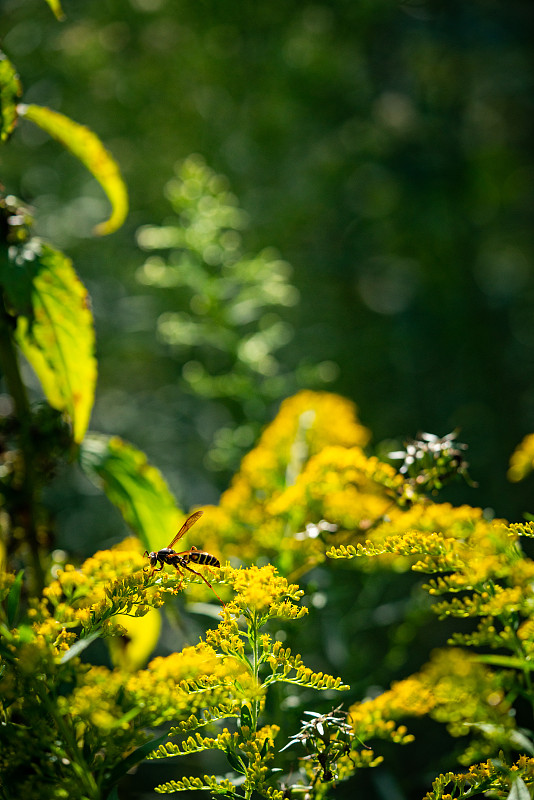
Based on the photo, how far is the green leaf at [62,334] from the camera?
1.75 ft

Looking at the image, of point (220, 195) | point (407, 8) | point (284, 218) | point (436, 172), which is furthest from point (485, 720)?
point (407, 8)

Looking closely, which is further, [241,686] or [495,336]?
[495,336]

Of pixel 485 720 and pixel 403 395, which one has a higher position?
pixel 485 720

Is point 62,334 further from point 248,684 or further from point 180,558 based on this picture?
point 248,684

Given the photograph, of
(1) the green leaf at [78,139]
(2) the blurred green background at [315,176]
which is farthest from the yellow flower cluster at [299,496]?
(2) the blurred green background at [315,176]

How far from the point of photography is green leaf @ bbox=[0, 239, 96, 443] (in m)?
0.53

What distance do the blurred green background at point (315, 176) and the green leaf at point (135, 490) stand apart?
1.17m

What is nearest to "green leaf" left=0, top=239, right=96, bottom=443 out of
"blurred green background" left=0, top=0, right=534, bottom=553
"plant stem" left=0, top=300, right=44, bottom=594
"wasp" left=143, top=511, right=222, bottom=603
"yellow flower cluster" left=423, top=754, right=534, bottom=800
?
"plant stem" left=0, top=300, right=44, bottom=594

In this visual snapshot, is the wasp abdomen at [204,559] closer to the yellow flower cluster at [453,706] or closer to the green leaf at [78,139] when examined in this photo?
the yellow flower cluster at [453,706]

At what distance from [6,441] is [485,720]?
0.45 meters

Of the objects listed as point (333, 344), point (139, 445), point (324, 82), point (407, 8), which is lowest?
point (139, 445)

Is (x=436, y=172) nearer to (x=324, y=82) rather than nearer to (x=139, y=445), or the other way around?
(x=324, y=82)

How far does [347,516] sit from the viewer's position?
55cm

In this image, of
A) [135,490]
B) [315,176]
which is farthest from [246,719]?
[315,176]
